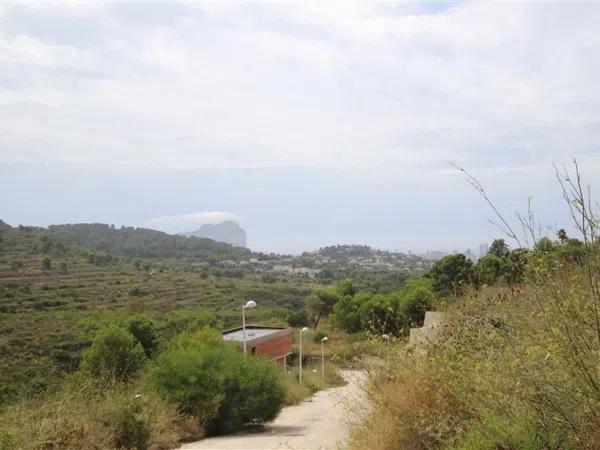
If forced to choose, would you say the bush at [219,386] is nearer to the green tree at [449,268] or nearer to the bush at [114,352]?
the bush at [114,352]

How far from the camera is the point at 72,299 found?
48.2m

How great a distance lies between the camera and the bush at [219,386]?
15.6 meters

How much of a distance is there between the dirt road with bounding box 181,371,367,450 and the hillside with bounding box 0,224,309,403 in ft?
31.8

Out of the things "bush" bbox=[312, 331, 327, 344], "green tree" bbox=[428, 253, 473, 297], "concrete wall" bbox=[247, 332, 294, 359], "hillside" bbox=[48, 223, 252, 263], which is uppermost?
"hillside" bbox=[48, 223, 252, 263]

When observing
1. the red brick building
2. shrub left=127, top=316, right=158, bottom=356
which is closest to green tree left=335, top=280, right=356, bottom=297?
the red brick building

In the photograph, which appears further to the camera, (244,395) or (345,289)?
(345,289)

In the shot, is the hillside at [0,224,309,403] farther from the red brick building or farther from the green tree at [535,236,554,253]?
the green tree at [535,236,554,253]

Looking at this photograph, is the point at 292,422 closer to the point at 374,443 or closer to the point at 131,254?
the point at 374,443

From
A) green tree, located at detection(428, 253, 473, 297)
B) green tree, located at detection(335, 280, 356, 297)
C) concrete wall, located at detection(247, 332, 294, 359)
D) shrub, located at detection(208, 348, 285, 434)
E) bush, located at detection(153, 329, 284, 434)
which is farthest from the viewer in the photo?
green tree, located at detection(335, 280, 356, 297)

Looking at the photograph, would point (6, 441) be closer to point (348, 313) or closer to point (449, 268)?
point (449, 268)

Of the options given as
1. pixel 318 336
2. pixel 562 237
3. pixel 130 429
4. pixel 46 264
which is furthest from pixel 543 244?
pixel 46 264

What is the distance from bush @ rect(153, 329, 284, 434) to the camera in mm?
15578

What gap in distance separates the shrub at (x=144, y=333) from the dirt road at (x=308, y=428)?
11053mm

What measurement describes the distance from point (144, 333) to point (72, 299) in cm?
1549
